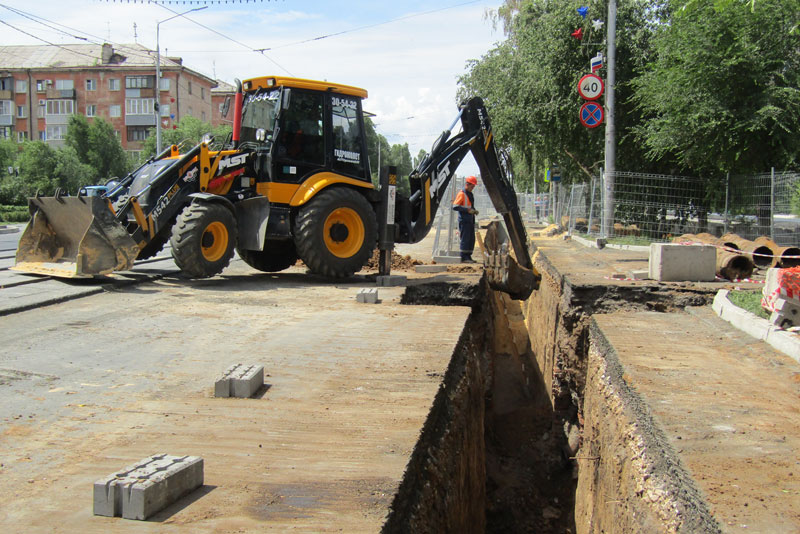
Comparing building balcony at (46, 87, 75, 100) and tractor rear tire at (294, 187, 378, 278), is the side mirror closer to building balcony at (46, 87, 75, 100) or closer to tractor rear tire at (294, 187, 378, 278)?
tractor rear tire at (294, 187, 378, 278)

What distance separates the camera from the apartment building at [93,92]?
211 ft

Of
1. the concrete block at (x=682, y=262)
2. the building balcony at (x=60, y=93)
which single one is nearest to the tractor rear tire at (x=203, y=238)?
the concrete block at (x=682, y=262)

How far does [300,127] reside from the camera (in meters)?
9.95

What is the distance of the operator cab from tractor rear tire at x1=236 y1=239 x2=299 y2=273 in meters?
1.64

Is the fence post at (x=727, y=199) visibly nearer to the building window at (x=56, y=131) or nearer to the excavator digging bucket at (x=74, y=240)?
the excavator digging bucket at (x=74, y=240)

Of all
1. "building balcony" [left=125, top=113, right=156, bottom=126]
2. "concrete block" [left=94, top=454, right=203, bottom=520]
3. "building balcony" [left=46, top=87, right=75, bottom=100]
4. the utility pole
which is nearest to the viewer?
"concrete block" [left=94, top=454, right=203, bottom=520]

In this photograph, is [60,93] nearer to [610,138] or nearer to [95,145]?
[95,145]

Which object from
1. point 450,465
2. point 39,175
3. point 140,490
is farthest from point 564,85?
point 39,175

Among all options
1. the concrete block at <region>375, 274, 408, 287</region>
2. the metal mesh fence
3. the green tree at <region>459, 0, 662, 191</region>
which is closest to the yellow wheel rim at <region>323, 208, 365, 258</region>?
the concrete block at <region>375, 274, 408, 287</region>

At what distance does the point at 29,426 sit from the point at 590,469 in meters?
4.39

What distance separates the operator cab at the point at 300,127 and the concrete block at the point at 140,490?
7.23 m

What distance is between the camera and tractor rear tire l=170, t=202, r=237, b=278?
8906mm

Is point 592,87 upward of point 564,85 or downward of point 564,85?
downward

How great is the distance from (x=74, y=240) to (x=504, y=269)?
6113 millimetres
